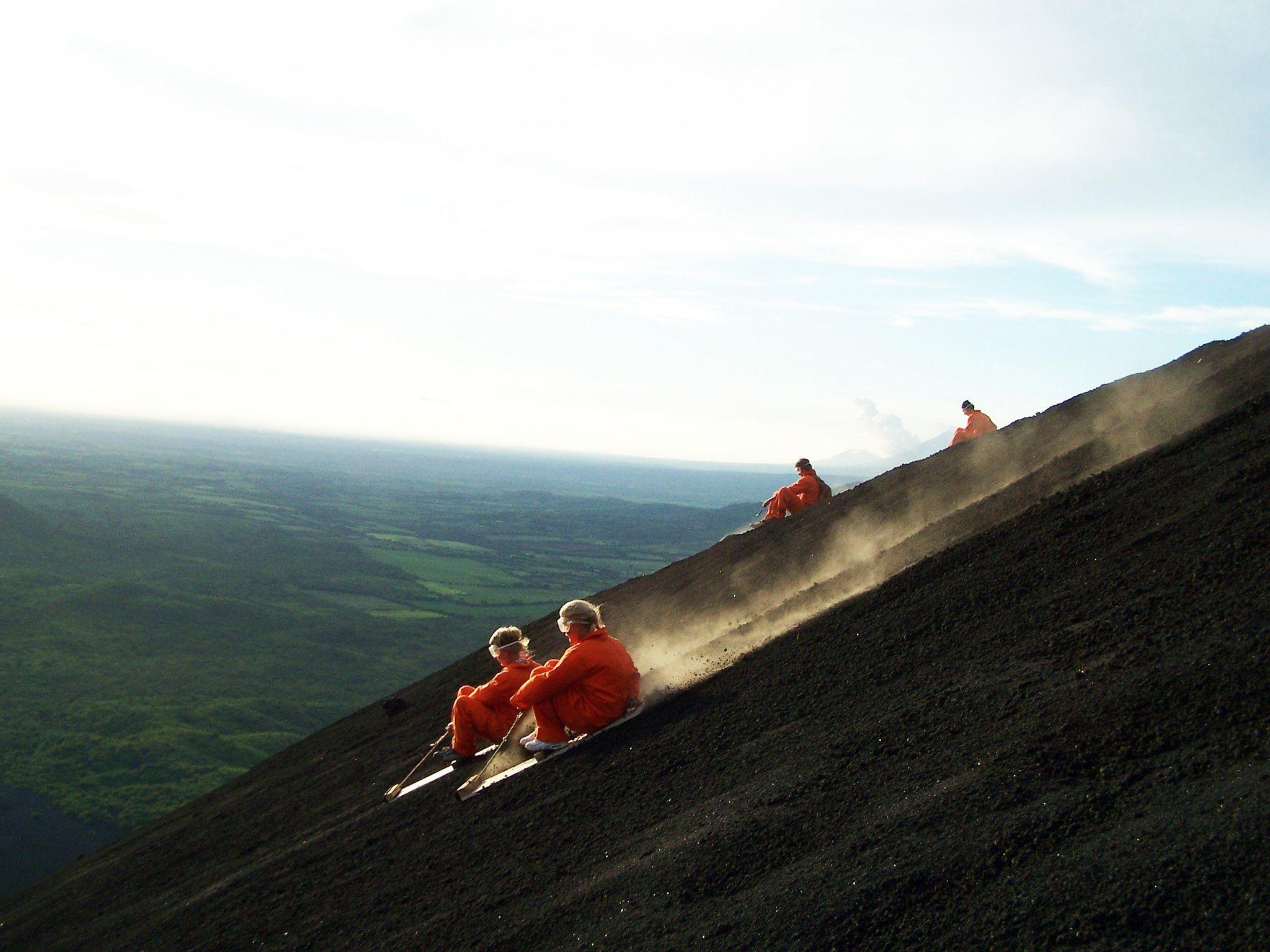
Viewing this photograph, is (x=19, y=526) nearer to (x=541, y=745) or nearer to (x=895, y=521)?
(x=895, y=521)

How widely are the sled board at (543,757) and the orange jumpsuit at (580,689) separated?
5 cm

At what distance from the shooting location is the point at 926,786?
5559 mm

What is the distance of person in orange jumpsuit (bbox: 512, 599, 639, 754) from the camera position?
27.8 ft

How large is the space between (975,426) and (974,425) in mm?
69

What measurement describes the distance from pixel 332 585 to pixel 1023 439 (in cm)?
9810

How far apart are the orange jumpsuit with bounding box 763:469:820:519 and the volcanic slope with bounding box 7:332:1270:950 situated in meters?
5.13

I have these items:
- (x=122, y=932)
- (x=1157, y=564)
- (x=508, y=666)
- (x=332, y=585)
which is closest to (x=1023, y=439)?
(x=1157, y=564)

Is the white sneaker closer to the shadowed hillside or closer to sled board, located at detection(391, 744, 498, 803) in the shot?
sled board, located at detection(391, 744, 498, 803)

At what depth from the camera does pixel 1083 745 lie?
207 inches

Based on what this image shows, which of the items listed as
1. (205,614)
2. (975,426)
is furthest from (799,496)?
(205,614)

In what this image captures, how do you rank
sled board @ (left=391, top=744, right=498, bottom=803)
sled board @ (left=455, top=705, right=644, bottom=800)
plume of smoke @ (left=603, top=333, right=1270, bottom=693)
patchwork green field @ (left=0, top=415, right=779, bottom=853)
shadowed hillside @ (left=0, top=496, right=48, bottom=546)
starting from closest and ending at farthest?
sled board @ (left=455, top=705, right=644, bottom=800), sled board @ (left=391, top=744, right=498, bottom=803), plume of smoke @ (left=603, top=333, right=1270, bottom=693), patchwork green field @ (left=0, top=415, right=779, bottom=853), shadowed hillside @ (left=0, top=496, right=48, bottom=546)

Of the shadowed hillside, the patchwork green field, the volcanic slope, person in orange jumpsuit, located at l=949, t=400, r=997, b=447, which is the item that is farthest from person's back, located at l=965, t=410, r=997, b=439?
the shadowed hillside

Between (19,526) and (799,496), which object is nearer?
(799,496)

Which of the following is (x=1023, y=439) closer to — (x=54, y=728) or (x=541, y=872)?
(x=541, y=872)
